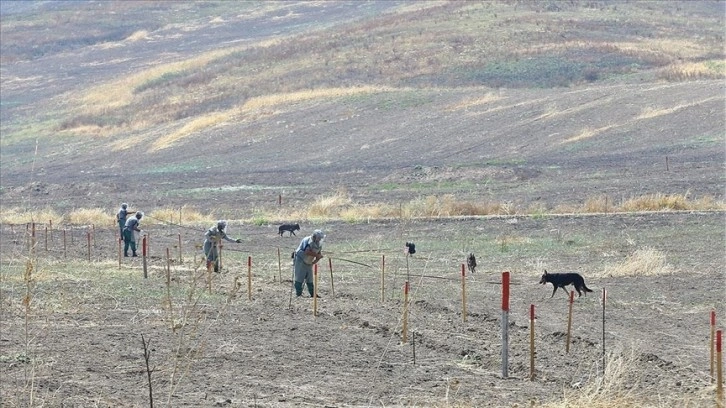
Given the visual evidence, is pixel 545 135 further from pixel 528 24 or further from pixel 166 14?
pixel 166 14

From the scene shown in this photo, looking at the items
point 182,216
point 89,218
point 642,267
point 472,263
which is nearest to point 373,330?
point 472,263

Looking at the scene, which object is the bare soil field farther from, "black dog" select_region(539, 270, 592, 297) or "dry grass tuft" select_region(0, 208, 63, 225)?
"dry grass tuft" select_region(0, 208, 63, 225)

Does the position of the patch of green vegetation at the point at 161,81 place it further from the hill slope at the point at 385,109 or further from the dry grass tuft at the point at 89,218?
the dry grass tuft at the point at 89,218

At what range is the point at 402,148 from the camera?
57531 mm

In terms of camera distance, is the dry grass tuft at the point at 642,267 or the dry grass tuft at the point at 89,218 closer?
the dry grass tuft at the point at 642,267

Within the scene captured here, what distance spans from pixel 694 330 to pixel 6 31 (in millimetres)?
112837

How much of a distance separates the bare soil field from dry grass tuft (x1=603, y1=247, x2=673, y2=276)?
17cm

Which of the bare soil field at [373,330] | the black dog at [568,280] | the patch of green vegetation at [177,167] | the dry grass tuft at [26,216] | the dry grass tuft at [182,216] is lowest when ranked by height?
the dry grass tuft at [26,216]

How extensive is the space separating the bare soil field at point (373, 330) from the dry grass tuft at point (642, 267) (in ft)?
0.57

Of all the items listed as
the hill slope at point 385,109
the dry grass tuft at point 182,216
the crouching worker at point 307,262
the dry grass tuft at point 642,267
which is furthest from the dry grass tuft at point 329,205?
the crouching worker at point 307,262

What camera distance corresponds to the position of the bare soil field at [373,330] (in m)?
13.1

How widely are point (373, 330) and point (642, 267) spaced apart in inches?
305

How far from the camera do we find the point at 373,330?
17875 mm

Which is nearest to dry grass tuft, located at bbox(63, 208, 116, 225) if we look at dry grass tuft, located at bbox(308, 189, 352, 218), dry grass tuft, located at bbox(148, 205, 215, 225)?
dry grass tuft, located at bbox(148, 205, 215, 225)
